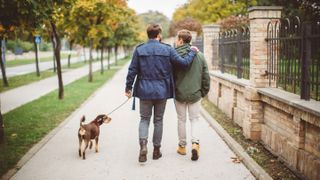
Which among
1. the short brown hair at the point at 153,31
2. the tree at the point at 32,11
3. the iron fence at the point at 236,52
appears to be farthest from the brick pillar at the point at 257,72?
the tree at the point at 32,11

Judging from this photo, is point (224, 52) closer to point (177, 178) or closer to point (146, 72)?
point (146, 72)

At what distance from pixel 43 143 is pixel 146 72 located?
277 centimetres

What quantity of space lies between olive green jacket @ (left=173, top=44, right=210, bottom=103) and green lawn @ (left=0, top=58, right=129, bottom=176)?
109 inches

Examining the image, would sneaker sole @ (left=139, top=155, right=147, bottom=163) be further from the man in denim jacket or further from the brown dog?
the brown dog

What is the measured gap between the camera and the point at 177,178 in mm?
5695

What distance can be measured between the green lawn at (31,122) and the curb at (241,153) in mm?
3476

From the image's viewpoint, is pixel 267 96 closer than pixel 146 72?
No

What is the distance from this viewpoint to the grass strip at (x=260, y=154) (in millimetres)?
5863

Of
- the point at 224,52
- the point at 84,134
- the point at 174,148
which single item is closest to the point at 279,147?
the point at 174,148

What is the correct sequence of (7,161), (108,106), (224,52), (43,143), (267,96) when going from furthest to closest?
1. (108,106)
2. (224,52)
3. (43,143)
4. (267,96)
5. (7,161)

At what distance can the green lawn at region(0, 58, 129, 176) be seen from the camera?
23.3 feet

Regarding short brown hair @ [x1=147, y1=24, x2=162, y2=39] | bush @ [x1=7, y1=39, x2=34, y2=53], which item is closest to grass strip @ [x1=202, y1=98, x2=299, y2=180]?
short brown hair @ [x1=147, y1=24, x2=162, y2=39]

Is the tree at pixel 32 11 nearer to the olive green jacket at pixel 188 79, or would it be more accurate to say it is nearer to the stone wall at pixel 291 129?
the olive green jacket at pixel 188 79

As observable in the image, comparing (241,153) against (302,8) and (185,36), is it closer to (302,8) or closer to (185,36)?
(185,36)
